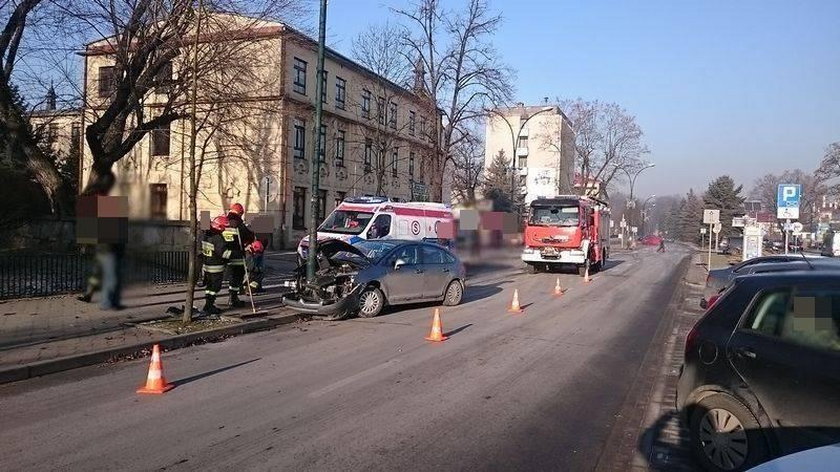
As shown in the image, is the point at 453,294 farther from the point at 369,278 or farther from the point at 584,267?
the point at 584,267

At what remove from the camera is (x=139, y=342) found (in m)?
9.38

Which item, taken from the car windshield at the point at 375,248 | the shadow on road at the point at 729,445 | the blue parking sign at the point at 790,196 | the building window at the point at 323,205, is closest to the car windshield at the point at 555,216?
the blue parking sign at the point at 790,196

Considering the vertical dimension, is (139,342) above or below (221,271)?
below

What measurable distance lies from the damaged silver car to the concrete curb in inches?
33.9

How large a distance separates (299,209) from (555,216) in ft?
53.8

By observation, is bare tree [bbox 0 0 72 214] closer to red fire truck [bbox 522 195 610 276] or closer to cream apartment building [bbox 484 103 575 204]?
red fire truck [bbox 522 195 610 276]

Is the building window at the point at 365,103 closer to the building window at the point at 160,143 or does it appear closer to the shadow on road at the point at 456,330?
the building window at the point at 160,143

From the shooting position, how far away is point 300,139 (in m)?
35.7

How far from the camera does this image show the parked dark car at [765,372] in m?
4.32

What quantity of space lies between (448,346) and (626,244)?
7246 cm

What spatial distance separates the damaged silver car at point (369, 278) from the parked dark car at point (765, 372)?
8128 millimetres

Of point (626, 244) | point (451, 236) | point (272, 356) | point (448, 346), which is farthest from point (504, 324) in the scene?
point (626, 244)

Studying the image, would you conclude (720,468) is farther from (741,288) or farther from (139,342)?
(139,342)

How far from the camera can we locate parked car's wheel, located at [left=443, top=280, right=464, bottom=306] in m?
15.0
